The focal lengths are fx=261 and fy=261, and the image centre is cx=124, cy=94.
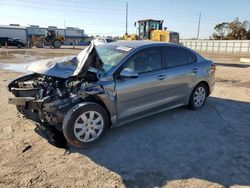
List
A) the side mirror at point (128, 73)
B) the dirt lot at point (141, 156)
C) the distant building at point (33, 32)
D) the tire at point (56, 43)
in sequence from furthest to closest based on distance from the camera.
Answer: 1. the distant building at point (33, 32)
2. the tire at point (56, 43)
3. the side mirror at point (128, 73)
4. the dirt lot at point (141, 156)

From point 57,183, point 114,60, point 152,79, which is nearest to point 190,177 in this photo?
point 57,183

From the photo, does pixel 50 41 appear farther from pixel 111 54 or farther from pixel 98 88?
pixel 98 88

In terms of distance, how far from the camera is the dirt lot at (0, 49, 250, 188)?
3.34m

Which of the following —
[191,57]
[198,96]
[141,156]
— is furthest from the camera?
[198,96]

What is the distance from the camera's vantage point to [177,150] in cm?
414

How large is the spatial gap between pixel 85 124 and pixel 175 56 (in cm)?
258

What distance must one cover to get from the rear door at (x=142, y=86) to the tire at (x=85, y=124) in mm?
390

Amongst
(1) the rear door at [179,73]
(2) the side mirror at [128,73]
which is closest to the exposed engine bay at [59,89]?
(2) the side mirror at [128,73]

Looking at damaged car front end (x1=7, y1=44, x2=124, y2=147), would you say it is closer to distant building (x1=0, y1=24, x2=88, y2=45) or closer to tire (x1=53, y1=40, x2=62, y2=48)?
tire (x1=53, y1=40, x2=62, y2=48)

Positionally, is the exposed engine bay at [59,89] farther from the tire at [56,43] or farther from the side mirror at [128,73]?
the tire at [56,43]

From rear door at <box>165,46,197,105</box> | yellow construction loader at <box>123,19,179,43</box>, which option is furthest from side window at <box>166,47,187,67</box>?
yellow construction loader at <box>123,19,179,43</box>

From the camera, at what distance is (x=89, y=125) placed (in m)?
4.18

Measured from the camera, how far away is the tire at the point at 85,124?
3.97 metres

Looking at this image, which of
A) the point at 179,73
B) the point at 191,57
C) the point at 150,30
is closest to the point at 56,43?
the point at 150,30
